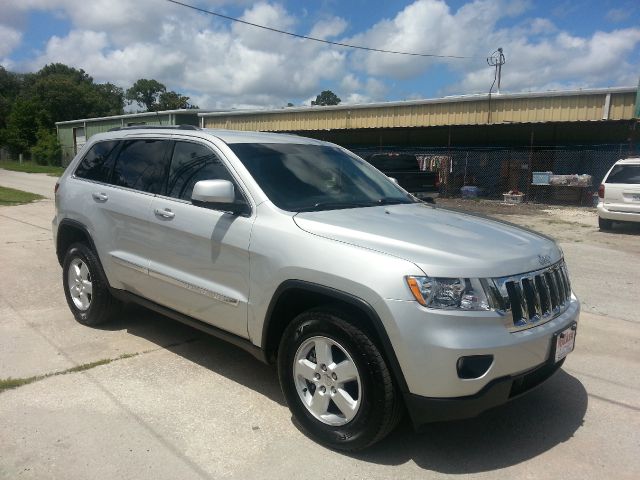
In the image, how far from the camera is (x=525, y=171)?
71.7 ft

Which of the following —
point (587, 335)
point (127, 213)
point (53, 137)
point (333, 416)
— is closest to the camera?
point (333, 416)

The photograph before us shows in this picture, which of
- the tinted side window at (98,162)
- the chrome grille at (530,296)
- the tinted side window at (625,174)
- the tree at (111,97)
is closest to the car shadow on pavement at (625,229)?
the tinted side window at (625,174)

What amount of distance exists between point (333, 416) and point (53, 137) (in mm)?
48903

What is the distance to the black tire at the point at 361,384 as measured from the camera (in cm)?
294

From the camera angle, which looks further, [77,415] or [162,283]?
[162,283]

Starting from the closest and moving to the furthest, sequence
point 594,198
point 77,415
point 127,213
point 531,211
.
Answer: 1. point 77,415
2. point 127,213
3. point 531,211
4. point 594,198

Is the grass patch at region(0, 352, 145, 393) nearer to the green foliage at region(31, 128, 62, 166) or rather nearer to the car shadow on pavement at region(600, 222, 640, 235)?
the car shadow on pavement at region(600, 222, 640, 235)

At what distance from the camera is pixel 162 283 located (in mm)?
4266

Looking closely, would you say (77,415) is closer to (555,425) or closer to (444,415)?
(444,415)

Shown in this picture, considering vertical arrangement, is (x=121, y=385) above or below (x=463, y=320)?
below

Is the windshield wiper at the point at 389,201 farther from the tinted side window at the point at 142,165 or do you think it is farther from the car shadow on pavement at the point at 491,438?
the tinted side window at the point at 142,165

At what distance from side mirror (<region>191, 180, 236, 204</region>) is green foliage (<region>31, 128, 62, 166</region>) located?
151ft

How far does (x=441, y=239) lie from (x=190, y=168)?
2.08 m

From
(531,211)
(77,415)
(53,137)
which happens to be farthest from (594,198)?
(53,137)
